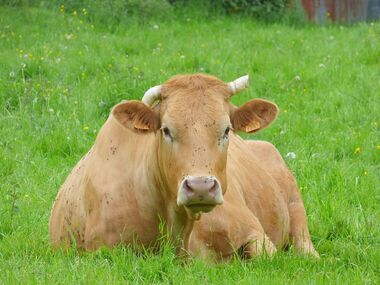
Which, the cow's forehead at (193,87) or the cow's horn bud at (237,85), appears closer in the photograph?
the cow's forehead at (193,87)

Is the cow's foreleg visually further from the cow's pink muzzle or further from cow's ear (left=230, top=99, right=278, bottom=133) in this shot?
the cow's pink muzzle

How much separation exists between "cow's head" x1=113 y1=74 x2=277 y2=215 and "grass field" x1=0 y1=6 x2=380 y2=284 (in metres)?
0.53

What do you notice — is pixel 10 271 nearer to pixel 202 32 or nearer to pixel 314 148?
pixel 314 148

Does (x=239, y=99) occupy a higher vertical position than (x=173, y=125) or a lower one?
lower

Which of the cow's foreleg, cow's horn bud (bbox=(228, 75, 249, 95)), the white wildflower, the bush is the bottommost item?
the bush

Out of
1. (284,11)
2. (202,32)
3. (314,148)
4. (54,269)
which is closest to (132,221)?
(54,269)

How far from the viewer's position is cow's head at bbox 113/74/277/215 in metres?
6.20

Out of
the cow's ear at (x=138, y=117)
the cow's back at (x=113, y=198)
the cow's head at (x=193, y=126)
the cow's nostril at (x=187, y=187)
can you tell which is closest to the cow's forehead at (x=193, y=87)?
the cow's head at (x=193, y=126)

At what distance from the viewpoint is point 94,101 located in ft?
38.4

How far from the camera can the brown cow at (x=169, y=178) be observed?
641cm

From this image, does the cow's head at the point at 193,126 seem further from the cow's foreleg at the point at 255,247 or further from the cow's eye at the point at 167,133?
the cow's foreleg at the point at 255,247

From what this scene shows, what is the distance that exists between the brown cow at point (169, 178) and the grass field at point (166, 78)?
8.8 inches

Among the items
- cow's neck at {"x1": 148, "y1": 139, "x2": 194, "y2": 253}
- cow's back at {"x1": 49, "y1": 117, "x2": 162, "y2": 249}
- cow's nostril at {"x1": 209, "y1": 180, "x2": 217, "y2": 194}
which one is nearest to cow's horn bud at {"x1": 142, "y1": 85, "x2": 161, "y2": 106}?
cow's neck at {"x1": 148, "y1": 139, "x2": 194, "y2": 253}

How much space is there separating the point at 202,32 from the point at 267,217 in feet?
29.0
